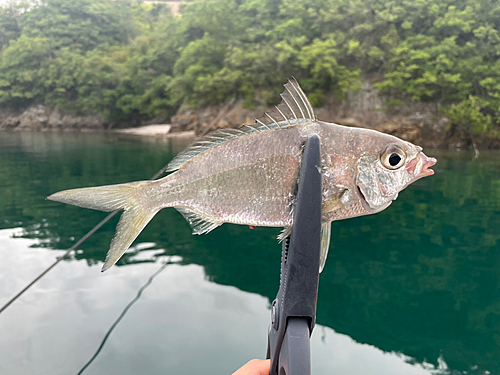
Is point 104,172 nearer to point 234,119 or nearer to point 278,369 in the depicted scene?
point 234,119

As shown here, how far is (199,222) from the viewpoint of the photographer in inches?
37.3

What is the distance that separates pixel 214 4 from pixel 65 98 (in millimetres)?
16140

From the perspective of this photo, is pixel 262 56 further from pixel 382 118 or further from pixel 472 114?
pixel 472 114

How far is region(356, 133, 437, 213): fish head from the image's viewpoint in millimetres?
834

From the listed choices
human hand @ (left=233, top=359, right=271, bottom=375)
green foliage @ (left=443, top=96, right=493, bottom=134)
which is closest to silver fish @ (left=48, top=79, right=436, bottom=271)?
human hand @ (left=233, top=359, right=271, bottom=375)

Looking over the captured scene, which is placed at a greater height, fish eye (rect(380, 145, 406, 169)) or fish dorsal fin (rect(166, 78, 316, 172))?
fish dorsal fin (rect(166, 78, 316, 172))

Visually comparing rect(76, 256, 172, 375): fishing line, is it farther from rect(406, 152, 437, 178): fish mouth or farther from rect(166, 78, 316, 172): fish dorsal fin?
rect(406, 152, 437, 178): fish mouth

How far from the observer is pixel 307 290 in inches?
35.5

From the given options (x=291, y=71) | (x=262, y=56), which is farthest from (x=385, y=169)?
(x=262, y=56)

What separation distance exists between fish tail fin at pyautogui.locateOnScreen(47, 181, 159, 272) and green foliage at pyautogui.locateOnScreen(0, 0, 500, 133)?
40.1 ft

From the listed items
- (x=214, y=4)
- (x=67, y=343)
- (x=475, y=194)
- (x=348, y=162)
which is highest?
(x=214, y=4)

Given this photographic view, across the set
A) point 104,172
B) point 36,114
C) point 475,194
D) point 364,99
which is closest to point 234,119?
point 364,99

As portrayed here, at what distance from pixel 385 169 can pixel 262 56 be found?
73.4 feet

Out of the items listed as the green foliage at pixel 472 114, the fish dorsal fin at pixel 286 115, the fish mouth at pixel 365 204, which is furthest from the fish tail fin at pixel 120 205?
the green foliage at pixel 472 114
